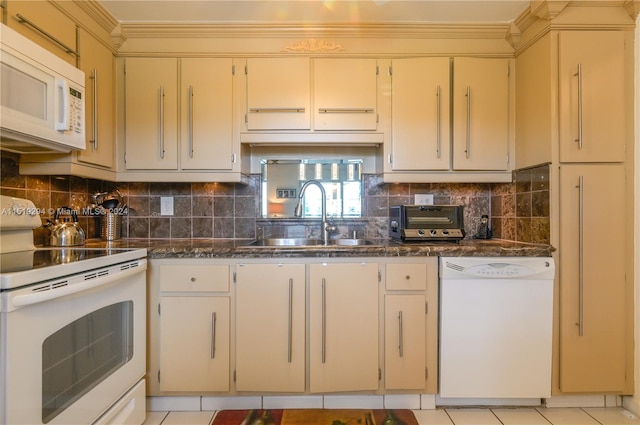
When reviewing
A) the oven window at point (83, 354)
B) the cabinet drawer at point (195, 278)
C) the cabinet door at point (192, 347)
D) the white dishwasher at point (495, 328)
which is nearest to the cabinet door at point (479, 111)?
the white dishwasher at point (495, 328)

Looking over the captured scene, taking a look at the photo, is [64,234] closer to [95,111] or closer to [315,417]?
[95,111]

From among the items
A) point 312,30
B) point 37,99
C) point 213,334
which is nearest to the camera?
point 37,99

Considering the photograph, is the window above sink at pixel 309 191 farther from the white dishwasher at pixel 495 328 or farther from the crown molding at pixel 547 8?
the crown molding at pixel 547 8

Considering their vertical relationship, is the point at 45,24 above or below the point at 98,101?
above

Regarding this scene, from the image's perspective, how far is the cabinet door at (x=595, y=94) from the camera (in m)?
1.76

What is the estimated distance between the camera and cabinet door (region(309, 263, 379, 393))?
5.72ft

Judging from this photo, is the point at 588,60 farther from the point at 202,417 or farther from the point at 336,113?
the point at 202,417

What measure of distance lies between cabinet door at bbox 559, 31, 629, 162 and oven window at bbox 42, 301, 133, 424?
248 cm

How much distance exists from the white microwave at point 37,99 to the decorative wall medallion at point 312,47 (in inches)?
46.6

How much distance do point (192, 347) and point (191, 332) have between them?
0.08 metres

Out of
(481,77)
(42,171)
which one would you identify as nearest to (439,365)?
(481,77)

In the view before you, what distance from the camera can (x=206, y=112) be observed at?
2.06 metres

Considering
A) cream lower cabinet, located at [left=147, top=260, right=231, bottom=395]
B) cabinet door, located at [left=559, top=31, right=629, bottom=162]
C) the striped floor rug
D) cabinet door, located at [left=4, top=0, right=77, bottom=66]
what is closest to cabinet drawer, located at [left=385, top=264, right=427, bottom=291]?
the striped floor rug

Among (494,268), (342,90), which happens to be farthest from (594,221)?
(342,90)
